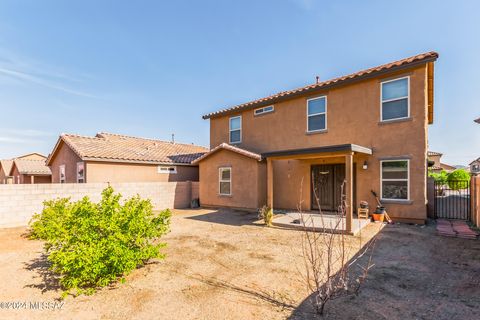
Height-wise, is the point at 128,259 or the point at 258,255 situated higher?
the point at 128,259

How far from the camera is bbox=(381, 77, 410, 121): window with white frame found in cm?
973

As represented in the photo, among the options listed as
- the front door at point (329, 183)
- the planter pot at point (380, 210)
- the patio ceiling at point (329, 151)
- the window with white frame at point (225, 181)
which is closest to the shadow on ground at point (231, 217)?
the window with white frame at point (225, 181)

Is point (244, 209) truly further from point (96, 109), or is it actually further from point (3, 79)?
point (96, 109)

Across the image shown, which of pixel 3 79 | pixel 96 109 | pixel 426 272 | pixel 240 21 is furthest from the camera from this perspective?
pixel 96 109

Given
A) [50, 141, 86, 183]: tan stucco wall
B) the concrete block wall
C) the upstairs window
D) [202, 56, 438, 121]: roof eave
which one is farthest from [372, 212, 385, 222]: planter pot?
the upstairs window

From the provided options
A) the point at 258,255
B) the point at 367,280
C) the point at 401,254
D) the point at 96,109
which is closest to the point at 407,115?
the point at 401,254

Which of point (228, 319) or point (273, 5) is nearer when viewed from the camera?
point (228, 319)

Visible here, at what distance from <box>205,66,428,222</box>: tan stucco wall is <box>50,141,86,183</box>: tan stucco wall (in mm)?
11880

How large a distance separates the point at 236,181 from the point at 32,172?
77.1ft

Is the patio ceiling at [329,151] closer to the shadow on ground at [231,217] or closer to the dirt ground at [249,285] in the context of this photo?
the dirt ground at [249,285]

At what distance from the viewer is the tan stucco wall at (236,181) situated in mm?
12688

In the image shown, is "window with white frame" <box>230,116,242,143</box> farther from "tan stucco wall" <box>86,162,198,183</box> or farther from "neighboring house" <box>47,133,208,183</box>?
"tan stucco wall" <box>86,162,198,183</box>

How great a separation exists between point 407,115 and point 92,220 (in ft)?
38.2

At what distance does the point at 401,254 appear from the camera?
6.16 metres
